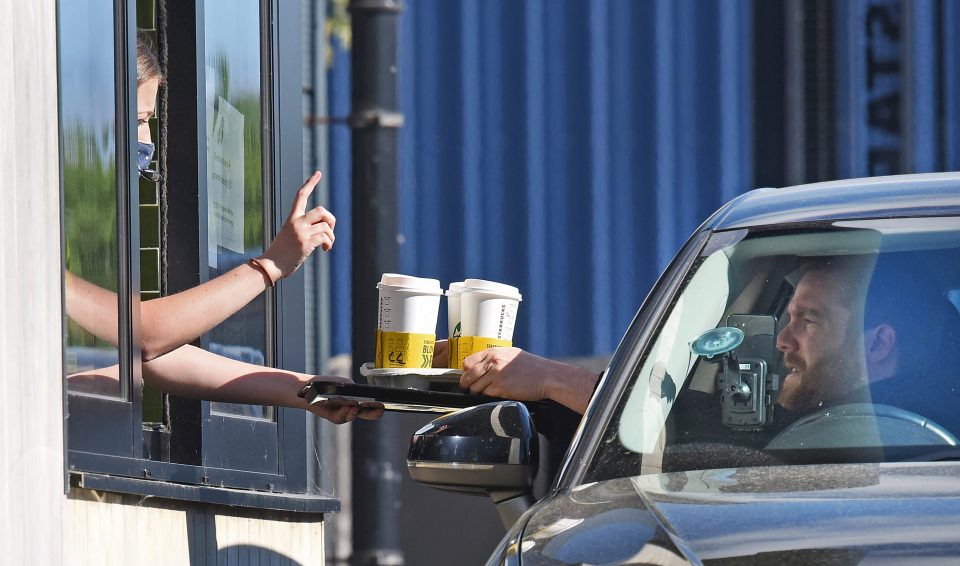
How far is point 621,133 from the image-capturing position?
36.0 feet

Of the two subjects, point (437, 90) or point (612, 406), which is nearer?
point (612, 406)

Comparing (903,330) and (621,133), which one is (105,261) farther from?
(621,133)

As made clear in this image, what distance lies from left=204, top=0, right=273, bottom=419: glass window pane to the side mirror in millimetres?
2291

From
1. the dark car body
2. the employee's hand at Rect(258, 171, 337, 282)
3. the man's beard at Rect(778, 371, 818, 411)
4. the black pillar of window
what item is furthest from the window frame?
A: the man's beard at Rect(778, 371, 818, 411)

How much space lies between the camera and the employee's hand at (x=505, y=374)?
4.27 meters

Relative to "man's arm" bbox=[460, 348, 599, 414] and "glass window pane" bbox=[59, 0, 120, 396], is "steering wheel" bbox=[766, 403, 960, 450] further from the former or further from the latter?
"glass window pane" bbox=[59, 0, 120, 396]

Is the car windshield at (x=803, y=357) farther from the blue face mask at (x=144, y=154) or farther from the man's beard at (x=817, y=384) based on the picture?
the blue face mask at (x=144, y=154)

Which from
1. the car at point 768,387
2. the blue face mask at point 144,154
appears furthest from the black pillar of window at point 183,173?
the car at point 768,387

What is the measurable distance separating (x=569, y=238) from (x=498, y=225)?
18.5 inches

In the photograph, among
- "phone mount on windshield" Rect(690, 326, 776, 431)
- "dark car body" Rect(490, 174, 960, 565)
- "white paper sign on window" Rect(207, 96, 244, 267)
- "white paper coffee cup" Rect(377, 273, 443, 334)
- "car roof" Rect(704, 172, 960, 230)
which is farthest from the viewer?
"white paper sign on window" Rect(207, 96, 244, 267)

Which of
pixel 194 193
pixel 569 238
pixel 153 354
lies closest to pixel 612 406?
pixel 153 354

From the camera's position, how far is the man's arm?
168 inches

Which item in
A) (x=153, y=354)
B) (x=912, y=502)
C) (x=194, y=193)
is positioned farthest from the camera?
(x=194, y=193)

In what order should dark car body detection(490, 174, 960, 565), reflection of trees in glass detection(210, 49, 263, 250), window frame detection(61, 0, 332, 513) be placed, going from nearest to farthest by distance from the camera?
dark car body detection(490, 174, 960, 565), window frame detection(61, 0, 332, 513), reflection of trees in glass detection(210, 49, 263, 250)
